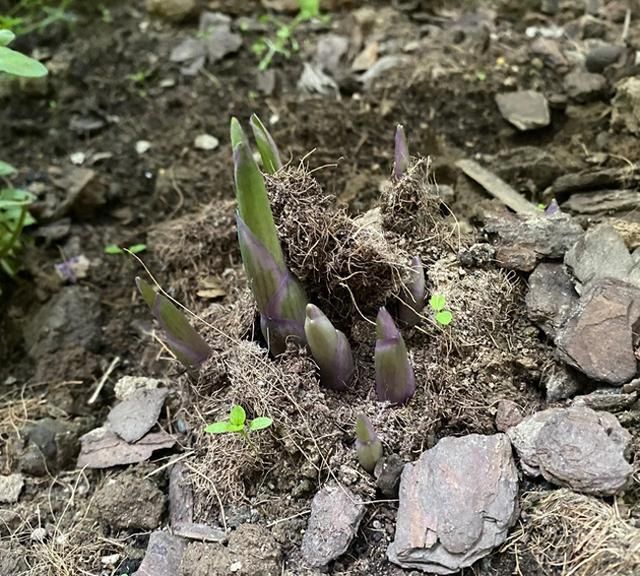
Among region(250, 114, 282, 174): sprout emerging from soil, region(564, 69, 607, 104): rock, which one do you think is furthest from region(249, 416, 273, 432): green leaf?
region(564, 69, 607, 104): rock

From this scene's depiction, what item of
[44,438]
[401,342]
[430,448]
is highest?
[401,342]

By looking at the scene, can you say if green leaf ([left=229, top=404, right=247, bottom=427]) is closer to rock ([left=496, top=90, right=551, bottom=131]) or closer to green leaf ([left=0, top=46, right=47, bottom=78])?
green leaf ([left=0, top=46, right=47, bottom=78])

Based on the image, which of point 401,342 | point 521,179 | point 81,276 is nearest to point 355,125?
point 521,179

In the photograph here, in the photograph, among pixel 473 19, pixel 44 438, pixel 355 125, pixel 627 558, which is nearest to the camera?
pixel 627 558

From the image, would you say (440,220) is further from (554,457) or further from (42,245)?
(42,245)

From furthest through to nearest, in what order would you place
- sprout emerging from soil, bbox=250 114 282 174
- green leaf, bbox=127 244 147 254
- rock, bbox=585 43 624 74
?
1. rock, bbox=585 43 624 74
2. green leaf, bbox=127 244 147 254
3. sprout emerging from soil, bbox=250 114 282 174

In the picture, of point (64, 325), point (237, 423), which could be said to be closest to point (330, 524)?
point (237, 423)

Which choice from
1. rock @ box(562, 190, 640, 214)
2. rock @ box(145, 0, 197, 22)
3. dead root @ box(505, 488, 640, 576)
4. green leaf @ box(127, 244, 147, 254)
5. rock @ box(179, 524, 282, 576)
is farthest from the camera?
rock @ box(145, 0, 197, 22)

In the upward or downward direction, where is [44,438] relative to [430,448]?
downward
